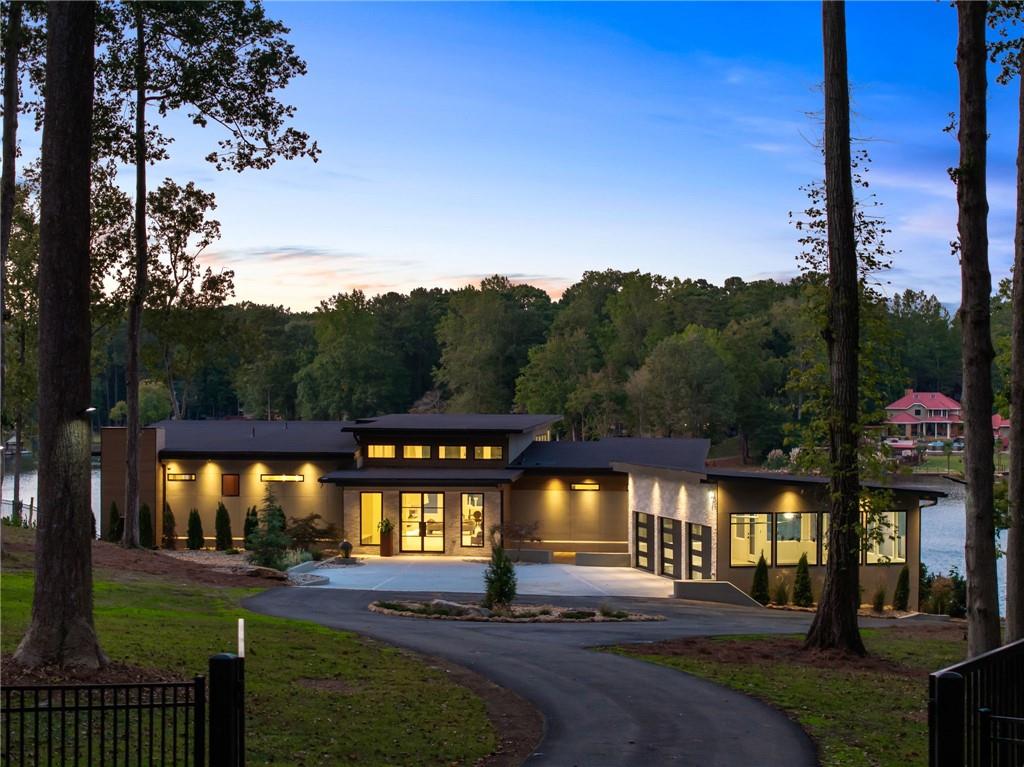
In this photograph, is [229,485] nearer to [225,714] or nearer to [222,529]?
[222,529]

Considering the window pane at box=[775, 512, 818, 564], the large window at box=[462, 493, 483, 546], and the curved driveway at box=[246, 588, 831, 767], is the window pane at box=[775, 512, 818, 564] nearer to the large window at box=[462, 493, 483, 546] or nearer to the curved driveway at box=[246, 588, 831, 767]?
the curved driveway at box=[246, 588, 831, 767]

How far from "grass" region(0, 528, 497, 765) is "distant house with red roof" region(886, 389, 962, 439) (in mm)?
98648

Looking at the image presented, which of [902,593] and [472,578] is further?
[472,578]

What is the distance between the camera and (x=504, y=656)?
1812cm

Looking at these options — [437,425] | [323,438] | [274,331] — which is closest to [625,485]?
[437,425]

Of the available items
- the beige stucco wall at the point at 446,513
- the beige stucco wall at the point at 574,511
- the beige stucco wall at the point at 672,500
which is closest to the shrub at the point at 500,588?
the beige stucco wall at the point at 672,500

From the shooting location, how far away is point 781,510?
104 feet

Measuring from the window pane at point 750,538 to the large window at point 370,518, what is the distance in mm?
13259

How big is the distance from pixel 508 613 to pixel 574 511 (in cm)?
1518

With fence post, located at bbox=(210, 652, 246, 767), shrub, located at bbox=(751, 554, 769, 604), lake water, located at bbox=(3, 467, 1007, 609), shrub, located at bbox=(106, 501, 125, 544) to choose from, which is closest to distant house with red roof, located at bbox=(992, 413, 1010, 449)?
lake water, located at bbox=(3, 467, 1007, 609)

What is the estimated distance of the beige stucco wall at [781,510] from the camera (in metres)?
31.4

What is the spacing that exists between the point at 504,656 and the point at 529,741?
227 inches

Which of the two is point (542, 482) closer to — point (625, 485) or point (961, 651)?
point (625, 485)

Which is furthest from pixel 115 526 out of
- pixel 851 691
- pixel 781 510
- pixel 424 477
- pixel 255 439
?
pixel 851 691
